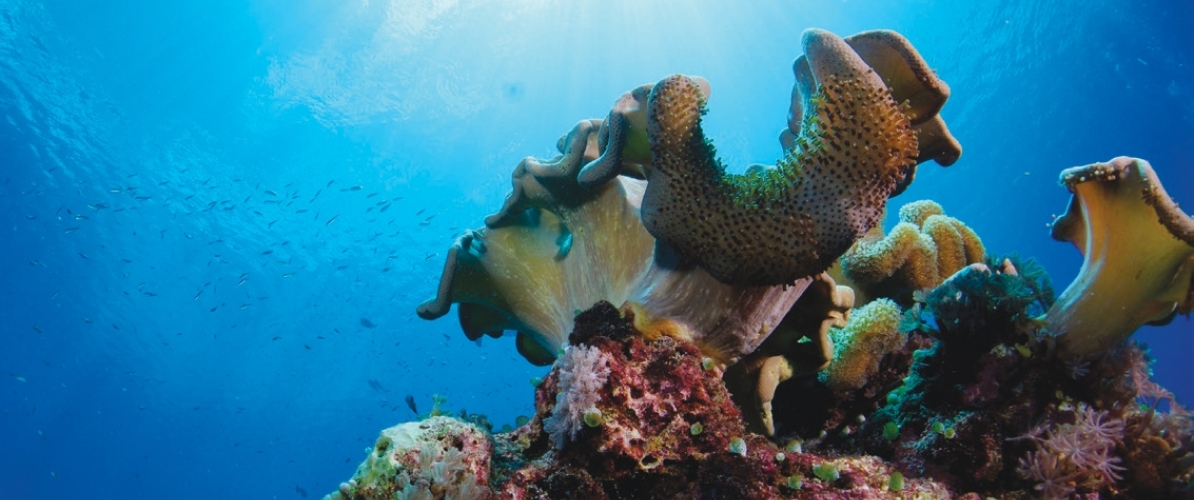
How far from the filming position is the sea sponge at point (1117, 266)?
2.58 metres

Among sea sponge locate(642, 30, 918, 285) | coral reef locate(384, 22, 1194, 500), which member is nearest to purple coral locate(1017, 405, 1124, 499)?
coral reef locate(384, 22, 1194, 500)

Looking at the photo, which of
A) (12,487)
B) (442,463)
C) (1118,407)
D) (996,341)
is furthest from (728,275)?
(12,487)

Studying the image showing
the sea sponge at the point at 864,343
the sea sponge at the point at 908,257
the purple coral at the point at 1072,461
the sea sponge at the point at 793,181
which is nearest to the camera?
the sea sponge at the point at 793,181

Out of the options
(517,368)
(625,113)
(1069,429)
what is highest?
(517,368)

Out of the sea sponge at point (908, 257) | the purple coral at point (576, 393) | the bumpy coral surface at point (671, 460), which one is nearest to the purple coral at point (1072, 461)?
the bumpy coral surface at point (671, 460)

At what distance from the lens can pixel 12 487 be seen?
63094 millimetres

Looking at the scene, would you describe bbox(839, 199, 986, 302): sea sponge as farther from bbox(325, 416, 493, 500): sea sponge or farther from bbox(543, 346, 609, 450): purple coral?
bbox(325, 416, 493, 500): sea sponge

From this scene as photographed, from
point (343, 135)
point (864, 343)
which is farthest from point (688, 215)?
point (343, 135)

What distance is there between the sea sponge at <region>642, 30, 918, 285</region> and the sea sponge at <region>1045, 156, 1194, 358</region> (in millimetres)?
1310

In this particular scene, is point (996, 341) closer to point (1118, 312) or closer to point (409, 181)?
point (1118, 312)

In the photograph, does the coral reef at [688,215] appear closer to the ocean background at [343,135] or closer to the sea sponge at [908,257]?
the sea sponge at [908,257]

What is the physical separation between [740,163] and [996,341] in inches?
2320

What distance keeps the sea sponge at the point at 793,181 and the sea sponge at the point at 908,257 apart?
6.22 feet

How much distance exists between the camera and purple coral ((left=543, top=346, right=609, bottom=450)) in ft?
7.33
